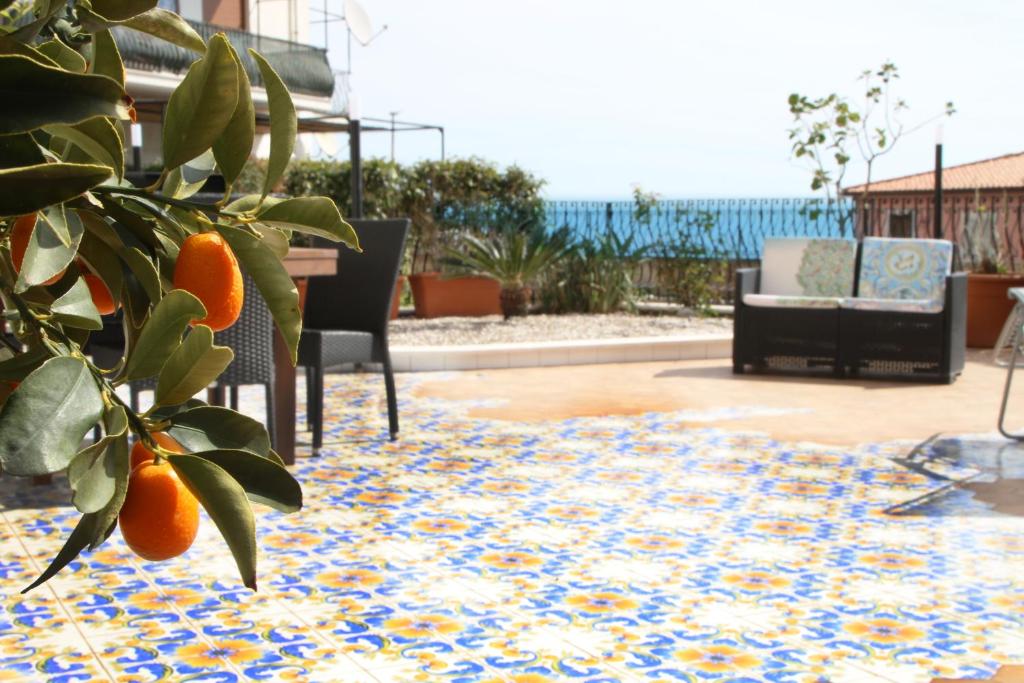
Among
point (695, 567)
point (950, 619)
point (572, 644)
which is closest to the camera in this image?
point (572, 644)

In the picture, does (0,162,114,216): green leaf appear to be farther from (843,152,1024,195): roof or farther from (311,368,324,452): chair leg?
(843,152,1024,195): roof

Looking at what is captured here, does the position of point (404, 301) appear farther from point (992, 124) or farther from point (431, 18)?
point (992, 124)

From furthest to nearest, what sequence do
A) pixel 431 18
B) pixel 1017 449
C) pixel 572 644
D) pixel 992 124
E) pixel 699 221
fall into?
pixel 992 124
pixel 431 18
pixel 699 221
pixel 1017 449
pixel 572 644

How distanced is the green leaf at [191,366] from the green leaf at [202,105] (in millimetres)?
86

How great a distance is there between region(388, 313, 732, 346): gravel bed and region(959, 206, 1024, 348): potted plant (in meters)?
1.98

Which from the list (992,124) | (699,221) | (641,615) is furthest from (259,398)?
(992,124)

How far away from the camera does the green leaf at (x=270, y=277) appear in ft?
2.05

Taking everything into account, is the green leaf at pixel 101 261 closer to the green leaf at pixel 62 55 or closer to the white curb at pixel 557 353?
the green leaf at pixel 62 55

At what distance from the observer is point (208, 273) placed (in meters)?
0.59

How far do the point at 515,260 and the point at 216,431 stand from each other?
9.57m

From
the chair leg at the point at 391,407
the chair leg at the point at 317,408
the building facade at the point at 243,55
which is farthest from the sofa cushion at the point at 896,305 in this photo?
the building facade at the point at 243,55

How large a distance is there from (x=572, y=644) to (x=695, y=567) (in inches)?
31.2

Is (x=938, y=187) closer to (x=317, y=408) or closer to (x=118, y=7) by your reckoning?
(x=317, y=408)

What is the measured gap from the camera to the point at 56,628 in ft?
9.68
